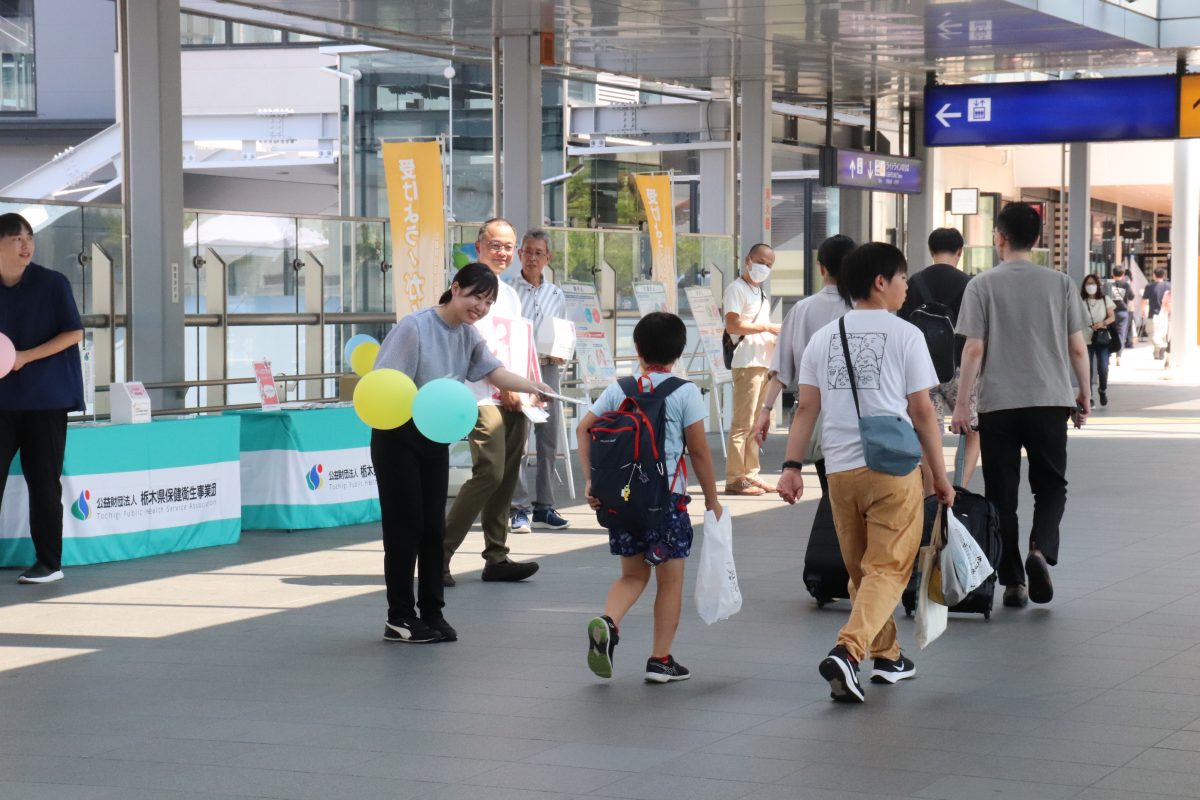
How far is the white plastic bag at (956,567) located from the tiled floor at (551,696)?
0.33 m

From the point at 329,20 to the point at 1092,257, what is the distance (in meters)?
33.3

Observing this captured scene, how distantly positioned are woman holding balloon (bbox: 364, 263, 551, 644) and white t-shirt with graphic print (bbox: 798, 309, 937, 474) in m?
1.56

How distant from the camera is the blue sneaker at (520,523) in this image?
10.5 metres

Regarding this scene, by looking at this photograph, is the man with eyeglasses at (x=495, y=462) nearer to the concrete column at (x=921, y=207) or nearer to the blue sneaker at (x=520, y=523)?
the blue sneaker at (x=520, y=523)

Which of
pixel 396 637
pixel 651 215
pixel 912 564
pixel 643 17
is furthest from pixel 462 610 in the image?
pixel 651 215

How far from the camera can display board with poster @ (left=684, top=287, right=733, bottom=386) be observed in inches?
622

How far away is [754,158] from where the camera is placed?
17734 millimetres

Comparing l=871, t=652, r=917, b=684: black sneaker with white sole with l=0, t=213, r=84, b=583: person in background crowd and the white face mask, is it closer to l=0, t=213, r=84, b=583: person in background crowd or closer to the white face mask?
l=0, t=213, r=84, b=583: person in background crowd

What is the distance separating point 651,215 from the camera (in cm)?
1591

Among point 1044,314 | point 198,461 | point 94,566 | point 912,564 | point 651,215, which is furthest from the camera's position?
point 651,215

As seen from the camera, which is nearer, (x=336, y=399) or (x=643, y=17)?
(x=336, y=399)

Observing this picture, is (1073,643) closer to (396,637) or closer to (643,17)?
(396,637)

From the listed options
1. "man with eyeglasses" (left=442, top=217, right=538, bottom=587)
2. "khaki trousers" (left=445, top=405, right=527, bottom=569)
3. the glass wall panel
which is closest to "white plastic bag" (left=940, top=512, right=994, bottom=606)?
"man with eyeglasses" (left=442, top=217, right=538, bottom=587)

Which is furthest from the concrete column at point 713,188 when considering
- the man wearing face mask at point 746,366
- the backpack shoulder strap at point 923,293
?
the backpack shoulder strap at point 923,293
